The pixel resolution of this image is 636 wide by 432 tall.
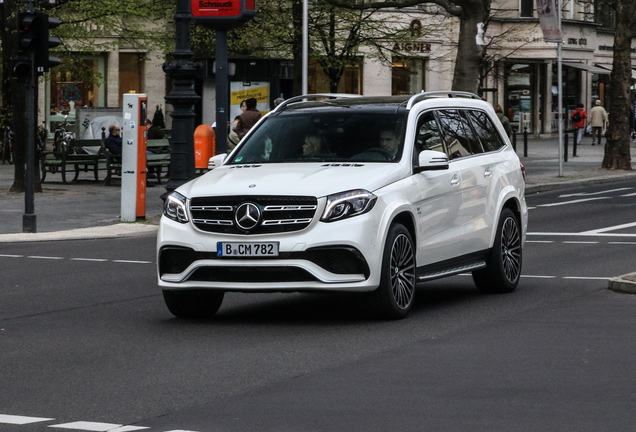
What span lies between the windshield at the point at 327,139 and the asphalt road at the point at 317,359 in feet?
4.11

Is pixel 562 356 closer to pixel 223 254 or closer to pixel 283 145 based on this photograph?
pixel 223 254

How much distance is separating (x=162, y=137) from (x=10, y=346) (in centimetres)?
2450

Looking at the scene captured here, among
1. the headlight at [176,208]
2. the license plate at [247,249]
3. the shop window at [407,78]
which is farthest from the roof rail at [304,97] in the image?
the shop window at [407,78]

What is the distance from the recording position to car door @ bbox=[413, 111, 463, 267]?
10.9 metres

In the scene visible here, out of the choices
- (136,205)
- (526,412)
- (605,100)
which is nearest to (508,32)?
(605,100)

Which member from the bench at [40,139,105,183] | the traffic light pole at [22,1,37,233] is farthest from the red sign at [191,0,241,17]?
the bench at [40,139,105,183]

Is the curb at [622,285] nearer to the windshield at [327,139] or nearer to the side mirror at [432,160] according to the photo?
the side mirror at [432,160]

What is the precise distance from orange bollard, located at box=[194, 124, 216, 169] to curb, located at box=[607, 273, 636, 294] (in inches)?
545

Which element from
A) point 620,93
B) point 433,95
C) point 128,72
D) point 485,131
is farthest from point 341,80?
point 433,95

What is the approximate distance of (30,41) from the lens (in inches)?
757

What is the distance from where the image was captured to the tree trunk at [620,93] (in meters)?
35.3

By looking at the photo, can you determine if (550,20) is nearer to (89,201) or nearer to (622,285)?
(89,201)

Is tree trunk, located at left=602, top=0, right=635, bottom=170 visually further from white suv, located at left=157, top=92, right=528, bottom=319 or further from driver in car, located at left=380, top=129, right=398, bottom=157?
driver in car, located at left=380, top=129, right=398, bottom=157

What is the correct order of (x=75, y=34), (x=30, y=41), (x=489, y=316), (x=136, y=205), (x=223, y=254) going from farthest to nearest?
1. (x=75, y=34)
2. (x=136, y=205)
3. (x=30, y=41)
4. (x=489, y=316)
5. (x=223, y=254)
